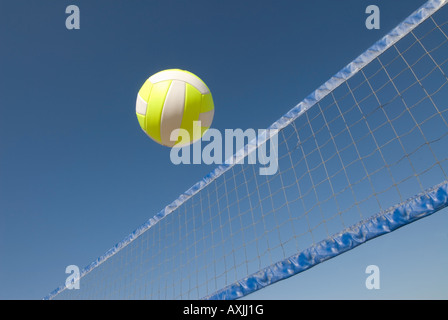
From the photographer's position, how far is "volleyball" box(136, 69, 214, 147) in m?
3.95

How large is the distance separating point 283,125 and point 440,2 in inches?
75.4

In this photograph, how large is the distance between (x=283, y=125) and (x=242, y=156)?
74 centimetres

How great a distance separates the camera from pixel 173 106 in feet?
12.9

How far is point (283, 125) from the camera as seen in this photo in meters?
4.01

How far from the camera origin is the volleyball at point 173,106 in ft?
13.0

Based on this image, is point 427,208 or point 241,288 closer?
point 427,208

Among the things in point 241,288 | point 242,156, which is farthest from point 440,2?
point 241,288

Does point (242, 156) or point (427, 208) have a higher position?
point (242, 156)
